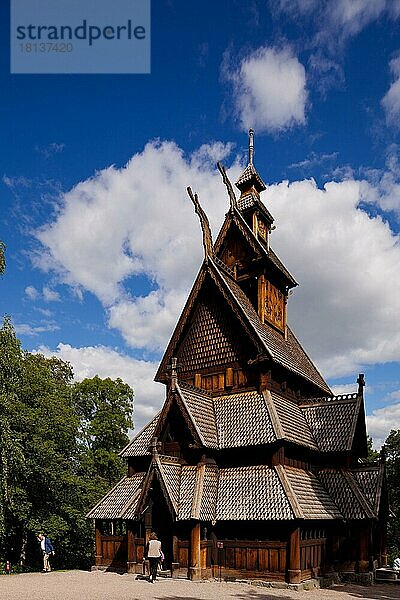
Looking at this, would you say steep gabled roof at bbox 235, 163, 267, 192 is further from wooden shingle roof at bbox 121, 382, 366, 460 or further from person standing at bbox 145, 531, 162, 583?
person standing at bbox 145, 531, 162, 583

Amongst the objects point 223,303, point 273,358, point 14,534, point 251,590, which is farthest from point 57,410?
point 251,590

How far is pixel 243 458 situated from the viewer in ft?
74.4

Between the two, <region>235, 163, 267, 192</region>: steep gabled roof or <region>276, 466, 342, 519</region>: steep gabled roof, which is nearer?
<region>276, 466, 342, 519</region>: steep gabled roof

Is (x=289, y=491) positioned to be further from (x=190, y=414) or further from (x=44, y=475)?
(x=44, y=475)

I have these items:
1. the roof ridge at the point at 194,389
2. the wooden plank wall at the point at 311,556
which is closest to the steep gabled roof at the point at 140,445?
the roof ridge at the point at 194,389

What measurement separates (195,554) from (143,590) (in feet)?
11.2

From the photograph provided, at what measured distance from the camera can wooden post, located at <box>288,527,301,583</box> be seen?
63.6 ft

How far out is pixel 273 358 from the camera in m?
23.3

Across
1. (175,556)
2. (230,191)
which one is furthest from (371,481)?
(230,191)

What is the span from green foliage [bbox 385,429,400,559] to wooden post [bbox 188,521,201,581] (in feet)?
108

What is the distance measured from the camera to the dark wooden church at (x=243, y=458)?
20594mm

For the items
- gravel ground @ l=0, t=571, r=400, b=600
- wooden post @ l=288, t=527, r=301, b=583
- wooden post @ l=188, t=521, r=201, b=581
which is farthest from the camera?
wooden post @ l=188, t=521, r=201, b=581

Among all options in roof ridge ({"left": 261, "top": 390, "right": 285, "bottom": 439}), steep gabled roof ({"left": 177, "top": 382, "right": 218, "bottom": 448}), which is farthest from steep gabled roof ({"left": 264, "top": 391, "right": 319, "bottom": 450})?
steep gabled roof ({"left": 177, "top": 382, "right": 218, "bottom": 448})

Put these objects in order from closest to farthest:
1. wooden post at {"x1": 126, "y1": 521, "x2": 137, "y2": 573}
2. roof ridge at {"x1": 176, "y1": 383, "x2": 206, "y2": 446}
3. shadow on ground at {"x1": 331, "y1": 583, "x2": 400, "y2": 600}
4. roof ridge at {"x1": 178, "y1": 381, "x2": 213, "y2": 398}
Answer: shadow on ground at {"x1": 331, "y1": 583, "x2": 400, "y2": 600}
wooden post at {"x1": 126, "y1": 521, "x2": 137, "y2": 573}
roof ridge at {"x1": 176, "y1": 383, "x2": 206, "y2": 446}
roof ridge at {"x1": 178, "y1": 381, "x2": 213, "y2": 398}
